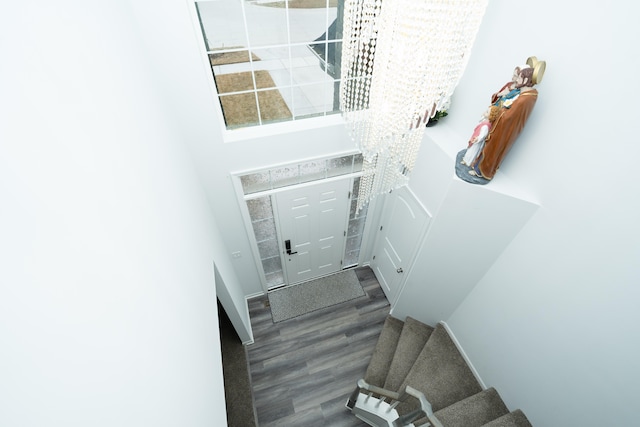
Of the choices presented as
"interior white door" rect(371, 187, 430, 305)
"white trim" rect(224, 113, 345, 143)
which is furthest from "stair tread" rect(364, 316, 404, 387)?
"white trim" rect(224, 113, 345, 143)

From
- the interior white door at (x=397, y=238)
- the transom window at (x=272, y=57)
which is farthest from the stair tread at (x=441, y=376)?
the transom window at (x=272, y=57)

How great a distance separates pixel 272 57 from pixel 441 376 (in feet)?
15.6

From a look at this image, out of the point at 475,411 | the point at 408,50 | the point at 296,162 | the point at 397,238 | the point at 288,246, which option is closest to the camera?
the point at 408,50

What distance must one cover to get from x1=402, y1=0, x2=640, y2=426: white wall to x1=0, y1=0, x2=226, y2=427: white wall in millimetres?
3083

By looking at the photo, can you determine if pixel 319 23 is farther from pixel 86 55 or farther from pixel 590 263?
pixel 590 263

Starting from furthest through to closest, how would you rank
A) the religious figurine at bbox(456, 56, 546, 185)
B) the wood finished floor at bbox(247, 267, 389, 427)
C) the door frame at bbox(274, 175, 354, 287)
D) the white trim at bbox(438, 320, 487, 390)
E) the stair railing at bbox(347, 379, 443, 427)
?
the wood finished floor at bbox(247, 267, 389, 427) < the door frame at bbox(274, 175, 354, 287) < the white trim at bbox(438, 320, 487, 390) < the stair railing at bbox(347, 379, 443, 427) < the religious figurine at bbox(456, 56, 546, 185)

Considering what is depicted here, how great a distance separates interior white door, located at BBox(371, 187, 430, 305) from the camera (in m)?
4.27

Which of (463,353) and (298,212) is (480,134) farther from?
(463,353)

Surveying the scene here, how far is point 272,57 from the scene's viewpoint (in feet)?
10.3

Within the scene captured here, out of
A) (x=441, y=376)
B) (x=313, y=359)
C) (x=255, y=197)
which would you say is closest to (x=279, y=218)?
(x=255, y=197)

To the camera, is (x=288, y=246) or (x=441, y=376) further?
(x=288, y=246)

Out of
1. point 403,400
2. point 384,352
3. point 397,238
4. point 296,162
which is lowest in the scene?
point 403,400

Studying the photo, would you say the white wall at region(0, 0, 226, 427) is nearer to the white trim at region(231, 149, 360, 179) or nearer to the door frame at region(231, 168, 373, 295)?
the white trim at region(231, 149, 360, 179)

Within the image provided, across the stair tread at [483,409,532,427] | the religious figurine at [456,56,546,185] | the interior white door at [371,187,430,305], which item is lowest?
the stair tread at [483,409,532,427]
